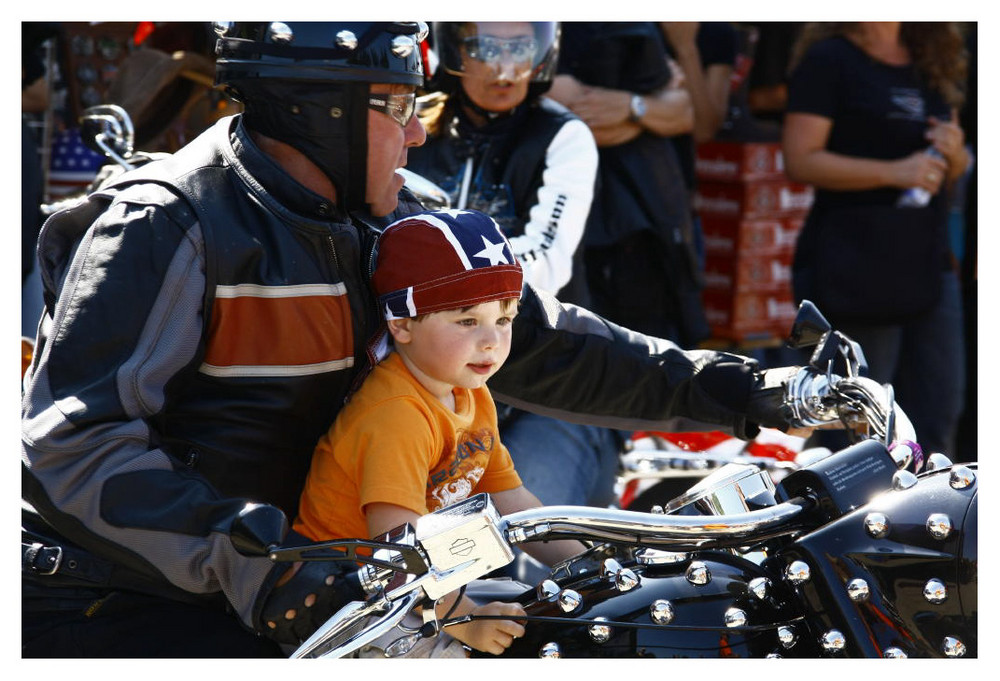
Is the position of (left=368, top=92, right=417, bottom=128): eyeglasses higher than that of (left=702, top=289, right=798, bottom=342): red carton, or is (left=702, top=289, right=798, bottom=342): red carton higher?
(left=368, top=92, right=417, bottom=128): eyeglasses

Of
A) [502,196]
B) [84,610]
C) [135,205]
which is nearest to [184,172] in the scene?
[135,205]

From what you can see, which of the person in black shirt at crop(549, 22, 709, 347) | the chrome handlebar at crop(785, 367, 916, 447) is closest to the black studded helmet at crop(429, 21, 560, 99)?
the person in black shirt at crop(549, 22, 709, 347)

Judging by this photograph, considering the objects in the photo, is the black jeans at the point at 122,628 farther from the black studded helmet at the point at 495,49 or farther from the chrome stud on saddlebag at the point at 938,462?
the black studded helmet at the point at 495,49

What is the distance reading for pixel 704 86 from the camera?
5820 mm

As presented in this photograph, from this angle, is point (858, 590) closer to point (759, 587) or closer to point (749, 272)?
point (759, 587)

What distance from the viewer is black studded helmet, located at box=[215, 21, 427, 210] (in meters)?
2.20

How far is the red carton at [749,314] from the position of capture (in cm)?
654

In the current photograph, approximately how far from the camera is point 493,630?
6.51 feet

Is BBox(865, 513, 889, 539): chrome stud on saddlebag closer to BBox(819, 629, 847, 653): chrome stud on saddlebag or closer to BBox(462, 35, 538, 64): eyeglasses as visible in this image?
BBox(819, 629, 847, 653): chrome stud on saddlebag

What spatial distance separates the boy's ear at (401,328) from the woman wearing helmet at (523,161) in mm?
1471

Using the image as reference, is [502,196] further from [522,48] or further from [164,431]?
[164,431]

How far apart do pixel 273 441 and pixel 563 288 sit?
1.90 metres

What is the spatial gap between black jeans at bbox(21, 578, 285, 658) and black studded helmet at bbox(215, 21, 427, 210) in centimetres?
78

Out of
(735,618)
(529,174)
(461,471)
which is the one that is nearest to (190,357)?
(461,471)
